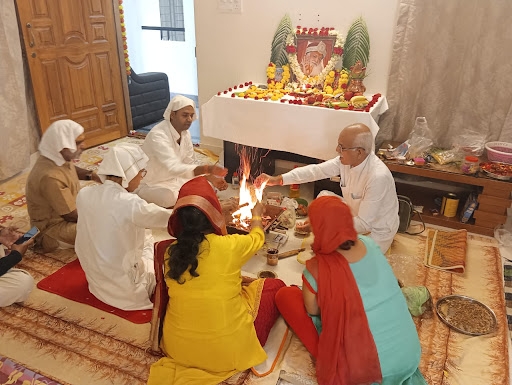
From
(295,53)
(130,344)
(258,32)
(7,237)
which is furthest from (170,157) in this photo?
(258,32)

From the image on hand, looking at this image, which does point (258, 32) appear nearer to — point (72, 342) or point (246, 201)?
point (246, 201)

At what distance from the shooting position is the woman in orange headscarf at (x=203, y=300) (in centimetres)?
189

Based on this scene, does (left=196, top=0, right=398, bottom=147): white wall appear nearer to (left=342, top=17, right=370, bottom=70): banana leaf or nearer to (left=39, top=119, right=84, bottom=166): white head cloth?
(left=342, top=17, right=370, bottom=70): banana leaf

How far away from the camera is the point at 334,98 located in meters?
4.03

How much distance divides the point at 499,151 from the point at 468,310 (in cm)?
158

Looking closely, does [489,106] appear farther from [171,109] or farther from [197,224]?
[197,224]

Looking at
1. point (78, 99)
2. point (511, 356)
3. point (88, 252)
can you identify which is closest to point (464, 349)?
point (511, 356)

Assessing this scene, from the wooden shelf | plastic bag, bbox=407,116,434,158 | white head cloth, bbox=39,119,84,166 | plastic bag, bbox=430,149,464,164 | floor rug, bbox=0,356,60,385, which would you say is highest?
white head cloth, bbox=39,119,84,166

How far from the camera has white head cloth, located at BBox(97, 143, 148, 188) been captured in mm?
2410

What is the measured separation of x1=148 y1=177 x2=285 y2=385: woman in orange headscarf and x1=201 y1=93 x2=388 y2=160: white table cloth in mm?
1885

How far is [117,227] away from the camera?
2436 millimetres

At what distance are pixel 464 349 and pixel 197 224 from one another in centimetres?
166

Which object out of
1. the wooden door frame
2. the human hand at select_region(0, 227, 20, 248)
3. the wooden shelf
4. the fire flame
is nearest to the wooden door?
the wooden door frame

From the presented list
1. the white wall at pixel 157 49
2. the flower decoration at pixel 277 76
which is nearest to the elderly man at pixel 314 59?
the flower decoration at pixel 277 76
